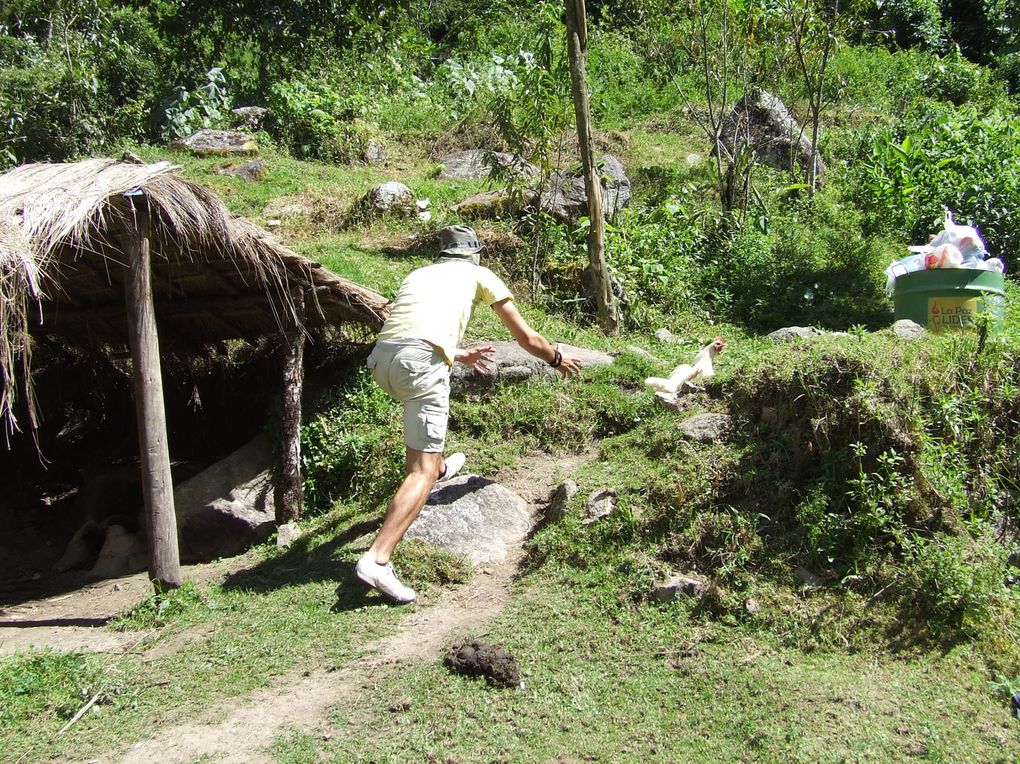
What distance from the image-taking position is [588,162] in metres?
7.75

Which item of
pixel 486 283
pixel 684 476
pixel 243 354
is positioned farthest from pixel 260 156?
pixel 684 476

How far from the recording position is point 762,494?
4.77 m

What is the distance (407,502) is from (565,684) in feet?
4.06

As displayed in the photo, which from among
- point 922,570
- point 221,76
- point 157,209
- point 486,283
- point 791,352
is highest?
point 221,76

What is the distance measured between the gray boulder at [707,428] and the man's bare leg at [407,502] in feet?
4.80

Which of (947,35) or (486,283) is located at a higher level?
(947,35)

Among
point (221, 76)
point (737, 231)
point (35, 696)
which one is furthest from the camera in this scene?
point (221, 76)

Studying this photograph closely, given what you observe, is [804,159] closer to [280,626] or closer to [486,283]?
[486,283]

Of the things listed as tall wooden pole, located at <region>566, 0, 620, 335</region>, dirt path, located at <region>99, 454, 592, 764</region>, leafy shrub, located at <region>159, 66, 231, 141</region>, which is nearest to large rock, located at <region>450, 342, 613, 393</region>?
tall wooden pole, located at <region>566, 0, 620, 335</region>

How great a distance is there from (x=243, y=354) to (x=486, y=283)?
379cm

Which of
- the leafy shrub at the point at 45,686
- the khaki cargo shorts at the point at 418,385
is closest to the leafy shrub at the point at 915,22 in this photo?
the khaki cargo shorts at the point at 418,385

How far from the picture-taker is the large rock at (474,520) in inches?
202

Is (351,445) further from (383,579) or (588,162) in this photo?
(588,162)

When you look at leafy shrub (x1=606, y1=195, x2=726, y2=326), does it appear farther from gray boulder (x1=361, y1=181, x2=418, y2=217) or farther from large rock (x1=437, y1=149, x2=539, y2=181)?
large rock (x1=437, y1=149, x2=539, y2=181)
